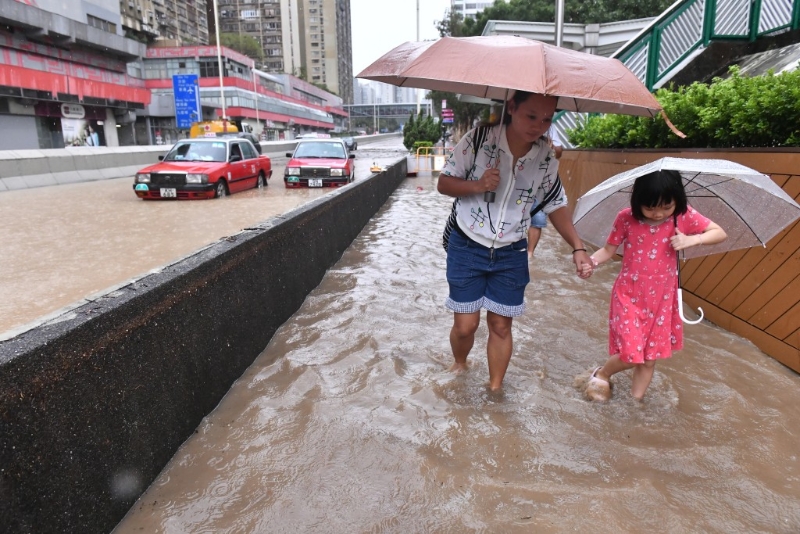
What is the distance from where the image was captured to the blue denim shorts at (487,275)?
304 centimetres

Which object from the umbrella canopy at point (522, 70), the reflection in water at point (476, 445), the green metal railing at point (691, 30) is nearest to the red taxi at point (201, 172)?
the green metal railing at point (691, 30)

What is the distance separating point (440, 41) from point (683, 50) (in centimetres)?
839

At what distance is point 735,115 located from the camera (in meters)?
4.54

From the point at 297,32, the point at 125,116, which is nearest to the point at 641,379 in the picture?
the point at 125,116

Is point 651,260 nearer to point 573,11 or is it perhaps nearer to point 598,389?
point 598,389

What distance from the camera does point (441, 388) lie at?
3443mm

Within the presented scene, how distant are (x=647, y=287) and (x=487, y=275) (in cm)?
86

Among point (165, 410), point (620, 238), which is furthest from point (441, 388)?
point (165, 410)

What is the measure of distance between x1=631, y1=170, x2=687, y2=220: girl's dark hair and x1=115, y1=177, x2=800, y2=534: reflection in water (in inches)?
47.6

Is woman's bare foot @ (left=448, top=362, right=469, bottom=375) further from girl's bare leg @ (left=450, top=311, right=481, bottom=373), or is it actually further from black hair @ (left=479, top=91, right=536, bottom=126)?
black hair @ (left=479, top=91, right=536, bottom=126)

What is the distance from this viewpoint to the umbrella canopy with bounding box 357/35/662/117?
2381mm

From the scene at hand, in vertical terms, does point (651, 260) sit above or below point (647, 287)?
above

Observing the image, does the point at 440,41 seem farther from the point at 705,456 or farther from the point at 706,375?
the point at 706,375

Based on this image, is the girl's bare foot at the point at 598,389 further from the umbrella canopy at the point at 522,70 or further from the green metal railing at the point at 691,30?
the green metal railing at the point at 691,30
